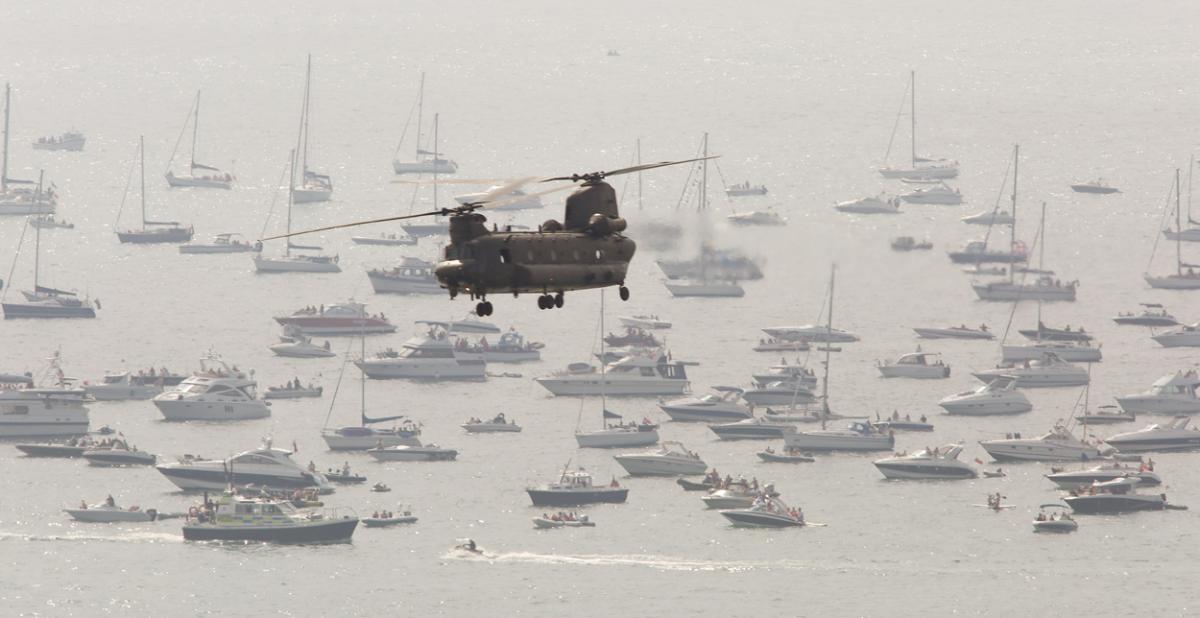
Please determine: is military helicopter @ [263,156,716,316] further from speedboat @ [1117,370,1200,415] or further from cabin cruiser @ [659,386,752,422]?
speedboat @ [1117,370,1200,415]

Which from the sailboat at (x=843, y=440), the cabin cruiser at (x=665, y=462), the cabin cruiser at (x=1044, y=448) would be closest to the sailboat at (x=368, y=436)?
the cabin cruiser at (x=665, y=462)

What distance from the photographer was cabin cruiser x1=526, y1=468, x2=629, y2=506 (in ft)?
529

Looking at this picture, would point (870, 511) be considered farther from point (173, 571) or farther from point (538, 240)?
point (538, 240)

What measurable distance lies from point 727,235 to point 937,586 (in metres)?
72.9

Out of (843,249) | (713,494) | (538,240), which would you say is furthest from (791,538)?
(538,240)

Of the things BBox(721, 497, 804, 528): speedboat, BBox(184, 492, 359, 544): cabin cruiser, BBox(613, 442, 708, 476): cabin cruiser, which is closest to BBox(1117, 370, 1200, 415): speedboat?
BBox(613, 442, 708, 476): cabin cruiser

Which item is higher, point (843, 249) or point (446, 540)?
point (843, 249)

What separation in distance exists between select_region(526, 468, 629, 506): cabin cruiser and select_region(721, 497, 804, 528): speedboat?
8.56 metres

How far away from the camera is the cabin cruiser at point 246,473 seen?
166750 mm

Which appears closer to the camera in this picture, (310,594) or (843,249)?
(843,249)

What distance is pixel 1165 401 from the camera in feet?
649

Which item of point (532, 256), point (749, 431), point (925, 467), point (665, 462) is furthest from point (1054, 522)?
point (532, 256)

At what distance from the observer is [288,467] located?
16712 cm

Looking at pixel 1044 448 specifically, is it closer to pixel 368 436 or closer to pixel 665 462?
pixel 665 462
